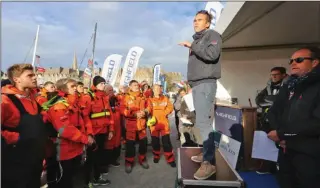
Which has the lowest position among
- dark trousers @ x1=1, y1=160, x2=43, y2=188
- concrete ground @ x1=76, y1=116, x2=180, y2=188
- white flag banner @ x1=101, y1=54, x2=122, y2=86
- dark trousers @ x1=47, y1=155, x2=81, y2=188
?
concrete ground @ x1=76, y1=116, x2=180, y2=188

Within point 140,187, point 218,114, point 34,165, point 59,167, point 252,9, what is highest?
point 252,9

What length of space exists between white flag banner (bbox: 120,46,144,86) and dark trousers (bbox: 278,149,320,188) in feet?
32.0

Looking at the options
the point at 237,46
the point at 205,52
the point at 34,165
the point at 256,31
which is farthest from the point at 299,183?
the point at 237,46

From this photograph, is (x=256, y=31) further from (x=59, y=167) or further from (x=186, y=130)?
(x=59, y=167)

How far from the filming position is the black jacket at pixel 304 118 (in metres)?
2.08

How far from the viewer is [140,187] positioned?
176 inches

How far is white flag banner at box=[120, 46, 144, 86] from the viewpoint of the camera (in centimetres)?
1184

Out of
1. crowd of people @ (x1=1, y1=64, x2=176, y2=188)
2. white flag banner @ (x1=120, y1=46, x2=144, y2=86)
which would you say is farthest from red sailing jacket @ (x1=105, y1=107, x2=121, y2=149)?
white flag banner @ (x1=120, y1=46, x2=144, y2=86)

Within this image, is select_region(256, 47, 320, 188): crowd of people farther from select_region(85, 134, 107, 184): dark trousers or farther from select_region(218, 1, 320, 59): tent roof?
select_region(85, 134, 107, 184): dark trousers

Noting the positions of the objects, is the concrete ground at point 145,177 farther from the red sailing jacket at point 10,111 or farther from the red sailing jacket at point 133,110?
the red sailing jacket at point 10,111

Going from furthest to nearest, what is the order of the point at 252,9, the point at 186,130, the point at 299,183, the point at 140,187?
the point at 186,130
the point at 140,187
the point at 252,9
the point at 299,183

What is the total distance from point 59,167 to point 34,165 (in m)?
0.88

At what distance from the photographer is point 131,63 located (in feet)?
39.6

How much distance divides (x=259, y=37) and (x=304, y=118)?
395cm
